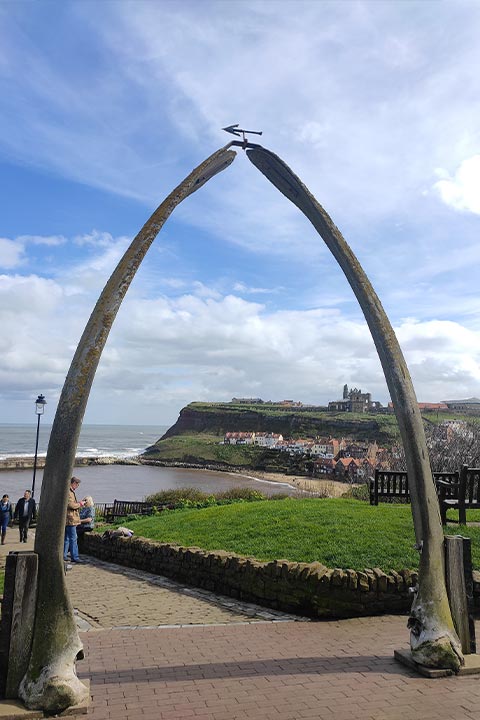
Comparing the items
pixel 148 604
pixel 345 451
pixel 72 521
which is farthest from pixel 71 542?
pixel 345 451

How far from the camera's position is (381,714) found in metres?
4.32

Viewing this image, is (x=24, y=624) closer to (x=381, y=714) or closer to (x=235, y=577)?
(x=381, y=714)

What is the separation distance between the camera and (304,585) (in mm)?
7699

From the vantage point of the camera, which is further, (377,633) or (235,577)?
(235,577)

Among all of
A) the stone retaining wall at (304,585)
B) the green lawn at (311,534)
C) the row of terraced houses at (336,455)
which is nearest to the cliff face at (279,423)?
the row of terraced houses at (336,455)

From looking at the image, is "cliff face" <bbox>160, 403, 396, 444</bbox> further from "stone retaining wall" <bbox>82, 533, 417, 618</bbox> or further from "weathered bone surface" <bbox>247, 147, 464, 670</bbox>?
"weathered bone surface" <bbox>247, 147, 464, 670</bbox>

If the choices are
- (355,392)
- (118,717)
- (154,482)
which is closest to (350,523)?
(118,717)

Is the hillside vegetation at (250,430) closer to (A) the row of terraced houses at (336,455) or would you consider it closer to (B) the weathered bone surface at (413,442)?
(A) the row of terraced houses at (336,455)

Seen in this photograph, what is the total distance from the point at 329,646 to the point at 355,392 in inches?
6793

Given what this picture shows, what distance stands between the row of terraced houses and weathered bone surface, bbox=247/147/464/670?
31.6 m

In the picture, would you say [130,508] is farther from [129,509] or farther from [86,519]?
[86,519]

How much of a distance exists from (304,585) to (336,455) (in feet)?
232

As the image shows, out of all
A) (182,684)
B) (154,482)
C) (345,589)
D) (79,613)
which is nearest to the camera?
(182,684)

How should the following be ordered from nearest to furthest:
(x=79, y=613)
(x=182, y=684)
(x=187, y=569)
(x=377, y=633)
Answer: (x=182, y=684) < (x=377, y=633) < (x=79, y=613) < (x=187, y=569)
